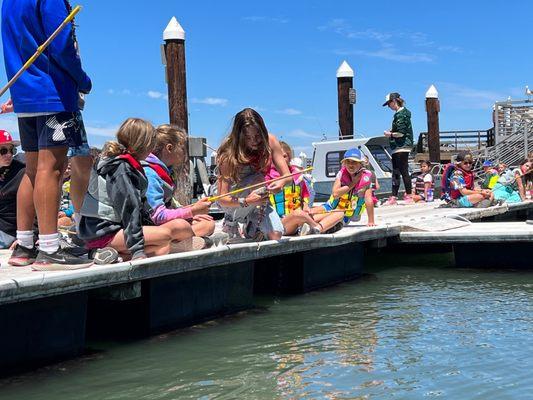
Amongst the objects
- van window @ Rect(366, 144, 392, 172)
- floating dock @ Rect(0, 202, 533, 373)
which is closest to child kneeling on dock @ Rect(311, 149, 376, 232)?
floating dock @ Rect(0, 202, 533, 373)

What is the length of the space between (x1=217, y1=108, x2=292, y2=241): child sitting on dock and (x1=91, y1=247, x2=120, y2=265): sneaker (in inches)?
54.0

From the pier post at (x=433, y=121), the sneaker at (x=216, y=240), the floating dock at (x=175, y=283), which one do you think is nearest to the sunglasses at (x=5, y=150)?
the floating dock at (x=175, y=283)

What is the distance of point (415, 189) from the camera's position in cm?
1588

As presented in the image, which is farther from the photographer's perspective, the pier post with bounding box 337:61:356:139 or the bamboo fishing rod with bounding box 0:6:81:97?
the pier post with bounding box 337:61:356:139

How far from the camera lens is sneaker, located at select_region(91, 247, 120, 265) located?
→ 4383mm

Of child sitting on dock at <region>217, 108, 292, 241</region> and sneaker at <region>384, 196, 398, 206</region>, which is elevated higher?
child sitting on dock at <region>217, 108, 292, 241</region>

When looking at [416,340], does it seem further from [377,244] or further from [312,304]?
[377,244]

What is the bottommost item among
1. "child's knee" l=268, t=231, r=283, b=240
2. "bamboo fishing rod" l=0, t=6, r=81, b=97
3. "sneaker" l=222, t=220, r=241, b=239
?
"child's knee" l=268, t=231, r=283, b=240

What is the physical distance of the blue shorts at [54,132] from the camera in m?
4.28

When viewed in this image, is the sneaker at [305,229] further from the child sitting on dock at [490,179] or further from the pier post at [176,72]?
the child sitting on dock at [490,179]

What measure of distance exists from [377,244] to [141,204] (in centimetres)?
364

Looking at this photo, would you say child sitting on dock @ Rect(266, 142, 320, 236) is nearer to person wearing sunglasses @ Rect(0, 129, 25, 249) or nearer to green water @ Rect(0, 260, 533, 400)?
green water @ Rect(0, 260, 533, 400)

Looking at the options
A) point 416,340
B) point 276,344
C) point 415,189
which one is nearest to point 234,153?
point 276,344

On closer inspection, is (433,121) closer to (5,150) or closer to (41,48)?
(5,150)
